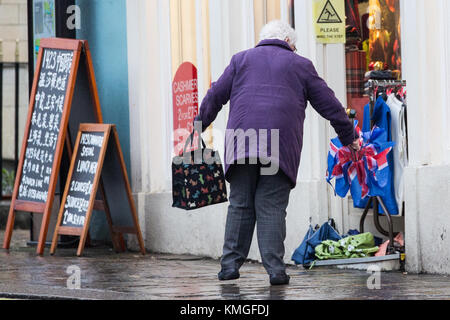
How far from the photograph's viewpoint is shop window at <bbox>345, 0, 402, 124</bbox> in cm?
829

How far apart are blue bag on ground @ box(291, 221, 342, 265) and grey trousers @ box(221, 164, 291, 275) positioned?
1.38 m

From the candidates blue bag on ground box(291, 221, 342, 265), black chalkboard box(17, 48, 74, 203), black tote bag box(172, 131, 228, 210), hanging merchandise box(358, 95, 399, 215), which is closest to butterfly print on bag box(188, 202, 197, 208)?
black tote bag box(172, 131, 228, 210)

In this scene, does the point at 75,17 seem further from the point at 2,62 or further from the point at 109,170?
the point at 2,62

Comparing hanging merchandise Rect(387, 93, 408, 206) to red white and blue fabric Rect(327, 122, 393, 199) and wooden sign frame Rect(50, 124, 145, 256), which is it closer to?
red white and blue fabric Rect(327, 122, 393, 199)

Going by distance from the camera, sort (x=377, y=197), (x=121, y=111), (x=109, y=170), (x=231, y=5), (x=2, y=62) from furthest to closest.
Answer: (x=2, y=62) < (x=121, y=111) < (x=109, y=170) < (x=231, y=5) < (x=377, y=197)

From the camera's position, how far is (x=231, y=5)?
9.16m

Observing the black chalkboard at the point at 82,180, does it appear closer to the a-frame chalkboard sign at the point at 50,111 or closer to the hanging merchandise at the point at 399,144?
the a-frame chalkboard sign at the point at 50,111

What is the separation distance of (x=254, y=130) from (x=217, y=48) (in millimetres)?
3107

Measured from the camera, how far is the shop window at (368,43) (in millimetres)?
8289

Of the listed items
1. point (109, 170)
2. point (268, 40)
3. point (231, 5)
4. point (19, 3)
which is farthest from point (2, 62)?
point (268, 40)

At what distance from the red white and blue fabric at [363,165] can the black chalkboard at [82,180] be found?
261 cm

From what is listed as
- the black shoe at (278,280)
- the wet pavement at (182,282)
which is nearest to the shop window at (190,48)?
the wet pavement at (182,282)

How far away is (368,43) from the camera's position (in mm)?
8570

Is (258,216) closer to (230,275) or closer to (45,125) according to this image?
(230,275)
